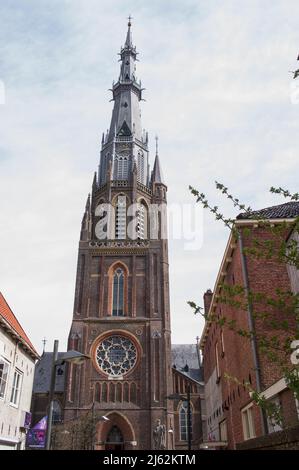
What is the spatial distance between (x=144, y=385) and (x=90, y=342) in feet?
20.3

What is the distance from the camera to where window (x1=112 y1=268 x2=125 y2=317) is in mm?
40469

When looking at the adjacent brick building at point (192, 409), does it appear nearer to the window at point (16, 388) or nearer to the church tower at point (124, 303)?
the church tower at point (124, 303)

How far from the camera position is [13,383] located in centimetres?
1593

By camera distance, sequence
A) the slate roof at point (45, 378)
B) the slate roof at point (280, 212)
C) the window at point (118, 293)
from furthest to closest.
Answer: the slate roof at point (45, 378) → the window at point (118, 293) → the slate roof at point (280, 212)

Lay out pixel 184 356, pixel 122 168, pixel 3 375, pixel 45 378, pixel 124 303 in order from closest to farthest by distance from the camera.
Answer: pixel 3 375 → pixel 124 303 → pixel 45 378 → pixel 122 168 → pixel 184 356

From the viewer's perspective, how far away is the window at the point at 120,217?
1761 inches

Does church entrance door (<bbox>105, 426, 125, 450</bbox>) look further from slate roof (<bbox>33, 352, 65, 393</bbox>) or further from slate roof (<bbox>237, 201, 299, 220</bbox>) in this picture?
slate roof (<bbox>237, 201, 299, 220</bbox>)

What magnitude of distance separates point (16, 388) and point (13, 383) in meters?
0.54

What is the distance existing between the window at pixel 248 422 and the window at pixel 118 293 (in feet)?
84.0

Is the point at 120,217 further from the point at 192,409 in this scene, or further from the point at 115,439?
the point at 115,439

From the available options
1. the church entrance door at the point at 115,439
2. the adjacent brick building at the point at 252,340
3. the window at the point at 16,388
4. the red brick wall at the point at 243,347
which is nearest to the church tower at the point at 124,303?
the church entrance door at the point at 115,439

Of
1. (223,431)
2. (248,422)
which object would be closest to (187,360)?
(223,431)

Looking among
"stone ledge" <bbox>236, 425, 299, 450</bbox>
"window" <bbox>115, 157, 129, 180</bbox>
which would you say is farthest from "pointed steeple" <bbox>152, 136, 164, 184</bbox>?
"stone ledge" <bbox>236, 425, 299, 450</bbox>
